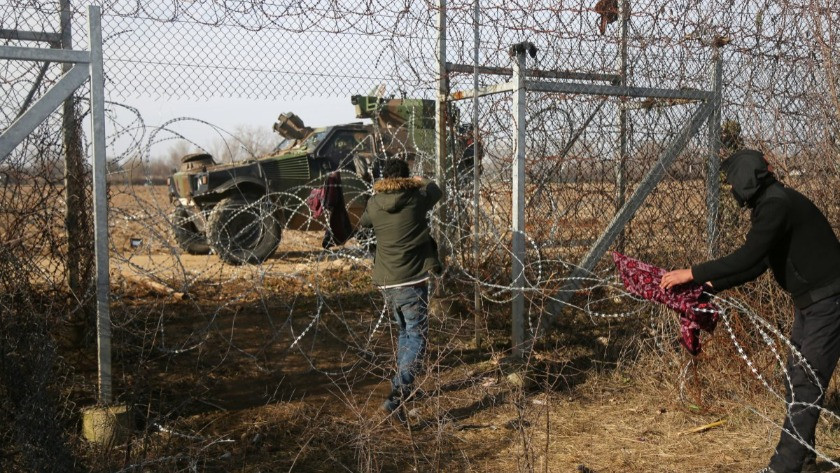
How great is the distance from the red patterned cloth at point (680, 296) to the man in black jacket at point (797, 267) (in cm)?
23

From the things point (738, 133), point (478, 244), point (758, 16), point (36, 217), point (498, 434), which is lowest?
point (498, 434)

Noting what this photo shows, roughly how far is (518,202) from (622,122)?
1121 mm

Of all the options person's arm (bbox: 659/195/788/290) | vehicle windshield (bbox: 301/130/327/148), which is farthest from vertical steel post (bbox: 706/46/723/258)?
vehicle windshield (bbox: 301/130/327/148)

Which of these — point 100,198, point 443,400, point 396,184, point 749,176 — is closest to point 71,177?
point 100,198

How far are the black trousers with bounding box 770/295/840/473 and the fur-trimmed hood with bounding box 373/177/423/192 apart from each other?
2230mm

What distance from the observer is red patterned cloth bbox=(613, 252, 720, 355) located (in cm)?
401

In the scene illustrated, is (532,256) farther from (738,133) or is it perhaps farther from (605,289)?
(738,133)

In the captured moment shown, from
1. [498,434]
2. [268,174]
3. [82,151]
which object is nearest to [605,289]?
[498,434]

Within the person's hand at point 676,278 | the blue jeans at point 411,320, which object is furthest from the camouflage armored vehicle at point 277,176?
the person's hand at point 676,278

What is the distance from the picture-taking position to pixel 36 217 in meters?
4.51

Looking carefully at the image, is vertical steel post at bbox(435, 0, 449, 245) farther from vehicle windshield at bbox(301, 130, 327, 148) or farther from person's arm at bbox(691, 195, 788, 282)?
vehicle windshield at bbox(301, 130, 327, 148)

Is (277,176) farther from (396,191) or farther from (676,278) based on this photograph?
(676,278)

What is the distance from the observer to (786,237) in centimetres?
371

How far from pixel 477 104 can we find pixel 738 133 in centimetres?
183
